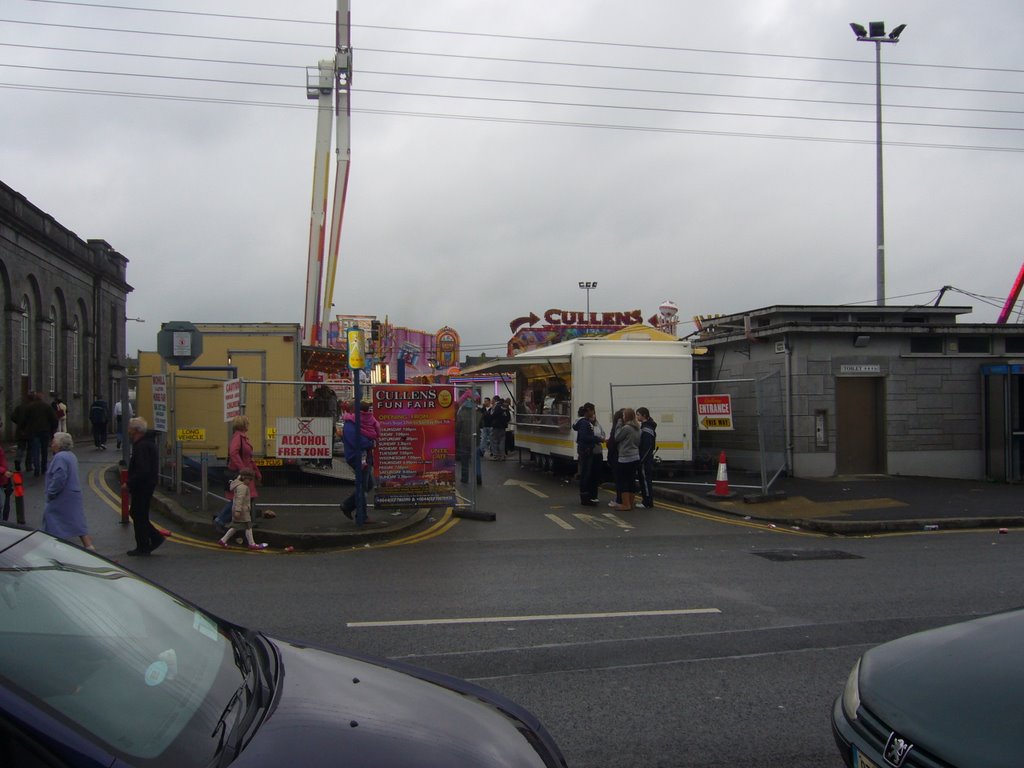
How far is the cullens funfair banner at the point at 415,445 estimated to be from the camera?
504 inches

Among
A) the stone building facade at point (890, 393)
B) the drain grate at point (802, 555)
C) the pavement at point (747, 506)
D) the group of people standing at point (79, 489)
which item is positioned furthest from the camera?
the stone building facade at point (890, 393)

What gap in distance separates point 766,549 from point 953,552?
2250 mm

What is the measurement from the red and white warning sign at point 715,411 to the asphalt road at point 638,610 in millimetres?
3482

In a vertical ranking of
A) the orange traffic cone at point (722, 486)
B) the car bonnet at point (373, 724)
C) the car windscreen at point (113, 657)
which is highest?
the car windscreen at point (113, 657)

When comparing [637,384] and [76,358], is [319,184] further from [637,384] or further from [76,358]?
[637,384]

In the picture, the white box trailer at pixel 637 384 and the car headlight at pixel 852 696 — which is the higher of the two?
the white box trailer at pixel 637 384

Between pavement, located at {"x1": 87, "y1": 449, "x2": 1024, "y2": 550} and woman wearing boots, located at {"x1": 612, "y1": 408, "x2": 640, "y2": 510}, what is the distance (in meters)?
1.44

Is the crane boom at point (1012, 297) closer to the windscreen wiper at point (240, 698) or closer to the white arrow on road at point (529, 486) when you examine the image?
the white arrow on road at point (529, 486)

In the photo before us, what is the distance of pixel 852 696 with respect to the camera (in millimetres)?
3664

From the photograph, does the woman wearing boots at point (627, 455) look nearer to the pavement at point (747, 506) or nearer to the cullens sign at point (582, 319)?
the pavement at point (747, 506)

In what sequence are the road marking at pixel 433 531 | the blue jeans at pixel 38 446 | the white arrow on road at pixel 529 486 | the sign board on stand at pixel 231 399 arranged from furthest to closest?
1. the white arrow on road at pixel 529 486
2. the blue jeans at pixel 38 446
3. the sign board on stand at pixel 231 399
4. the road marking at pixel 433 531

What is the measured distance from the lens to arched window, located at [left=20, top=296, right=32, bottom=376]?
2759 centimetres

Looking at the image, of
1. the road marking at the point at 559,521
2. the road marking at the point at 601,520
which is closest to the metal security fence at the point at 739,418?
the road marking at the point at 601,520

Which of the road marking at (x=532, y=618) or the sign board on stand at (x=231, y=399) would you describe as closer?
the road marking at (x=532, y=618)
